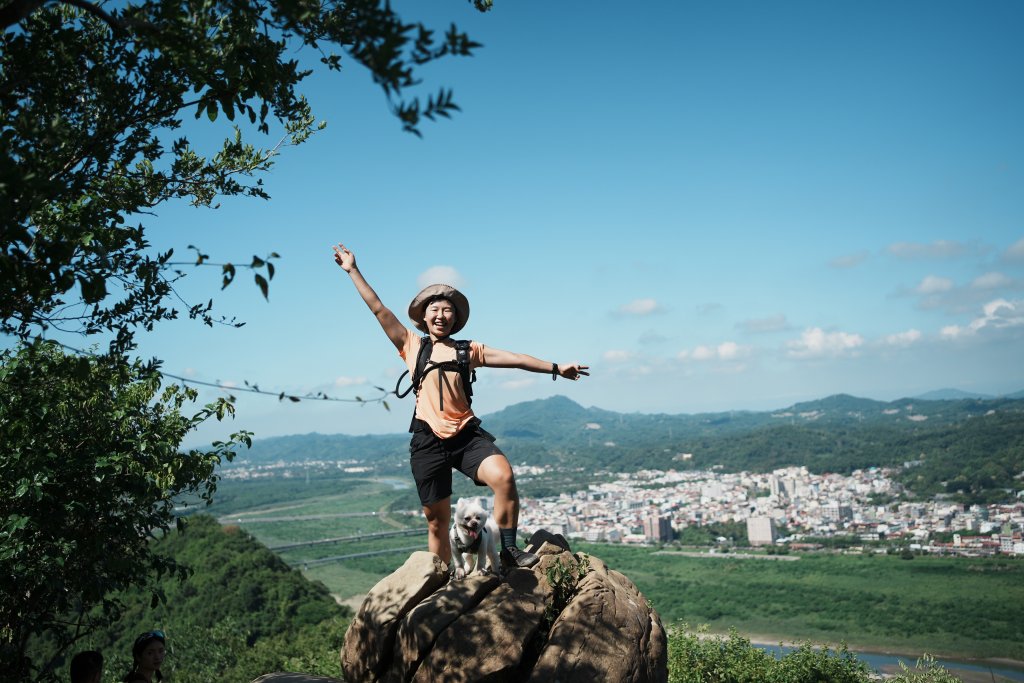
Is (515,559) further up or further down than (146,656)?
further up

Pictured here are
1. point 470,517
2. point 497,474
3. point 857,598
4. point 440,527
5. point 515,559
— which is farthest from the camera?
point 857,598

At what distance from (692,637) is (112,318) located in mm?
13311

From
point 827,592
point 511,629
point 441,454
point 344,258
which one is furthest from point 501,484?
point 827,592

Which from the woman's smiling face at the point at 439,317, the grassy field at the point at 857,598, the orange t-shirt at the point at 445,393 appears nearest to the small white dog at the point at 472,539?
the orange t-shirt at the point at 445,393

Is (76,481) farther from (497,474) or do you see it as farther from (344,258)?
(497,474)

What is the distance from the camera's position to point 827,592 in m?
36.7

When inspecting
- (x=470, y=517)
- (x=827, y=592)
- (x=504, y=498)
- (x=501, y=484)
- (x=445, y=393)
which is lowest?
(x=827, y=592)

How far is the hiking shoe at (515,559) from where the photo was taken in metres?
5.73

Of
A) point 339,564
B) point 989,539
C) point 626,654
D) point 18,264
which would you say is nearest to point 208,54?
point 18,264

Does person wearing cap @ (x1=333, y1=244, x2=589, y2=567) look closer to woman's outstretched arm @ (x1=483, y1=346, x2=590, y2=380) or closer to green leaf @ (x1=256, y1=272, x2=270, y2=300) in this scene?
woman's outstretched arm @ (x1=483, y1=346, x2=590, y2=380)

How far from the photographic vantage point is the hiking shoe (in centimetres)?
573

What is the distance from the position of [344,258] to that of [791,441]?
94483 mm

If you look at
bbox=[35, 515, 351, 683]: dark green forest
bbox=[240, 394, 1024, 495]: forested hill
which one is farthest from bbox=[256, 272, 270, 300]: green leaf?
bbox=[240, 394, 1024, 495]: forested hill

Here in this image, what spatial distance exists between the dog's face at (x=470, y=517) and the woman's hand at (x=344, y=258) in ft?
6.86
